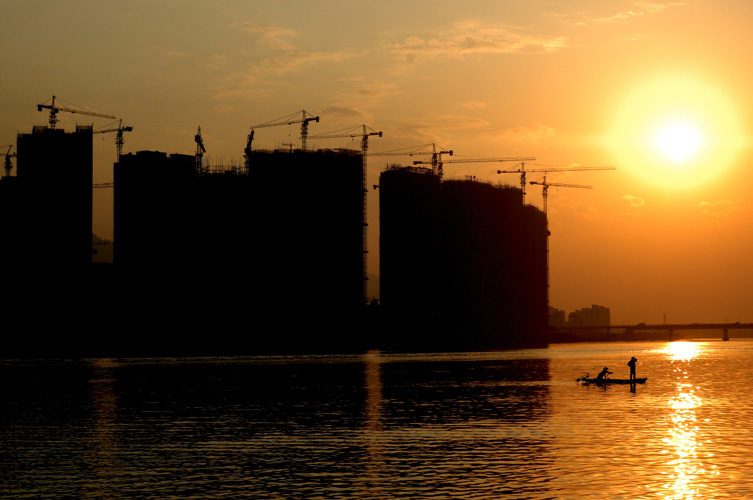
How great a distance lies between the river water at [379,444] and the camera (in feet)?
172

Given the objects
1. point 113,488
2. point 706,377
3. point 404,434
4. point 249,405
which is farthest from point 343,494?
point 706,377

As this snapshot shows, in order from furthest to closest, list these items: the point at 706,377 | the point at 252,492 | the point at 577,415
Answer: the point at 706,377 < the point at 577,415 < the point at 252,492

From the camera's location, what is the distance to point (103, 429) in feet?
270

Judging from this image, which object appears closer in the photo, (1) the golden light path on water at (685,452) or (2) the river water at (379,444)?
(1) the golden light path on water at (685,452)

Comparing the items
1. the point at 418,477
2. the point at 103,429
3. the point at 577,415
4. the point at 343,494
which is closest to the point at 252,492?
the point at 343,494

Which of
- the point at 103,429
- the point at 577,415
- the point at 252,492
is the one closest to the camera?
the point at 252,492

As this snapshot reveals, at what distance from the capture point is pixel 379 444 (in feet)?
231

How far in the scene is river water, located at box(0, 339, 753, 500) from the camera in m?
52.4

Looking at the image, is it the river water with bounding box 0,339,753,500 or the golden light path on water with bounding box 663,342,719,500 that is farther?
the river water with bounding box 0,339,753,500

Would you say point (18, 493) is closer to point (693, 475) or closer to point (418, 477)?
point (418, 477)

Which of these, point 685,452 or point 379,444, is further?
point 379,444

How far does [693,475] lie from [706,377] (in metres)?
124

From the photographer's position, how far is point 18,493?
51.2 meters

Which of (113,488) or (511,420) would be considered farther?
(511,420)
